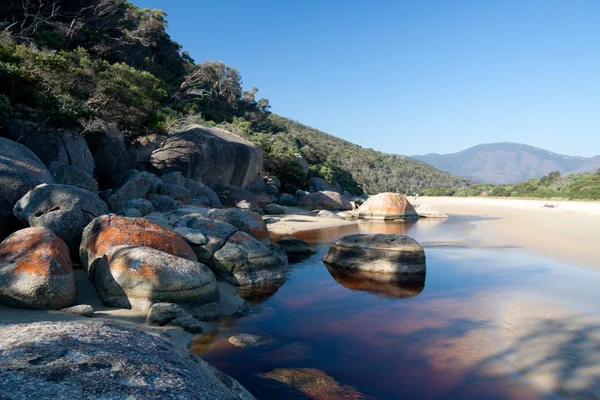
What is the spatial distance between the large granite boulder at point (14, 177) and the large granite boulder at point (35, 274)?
6.31ft

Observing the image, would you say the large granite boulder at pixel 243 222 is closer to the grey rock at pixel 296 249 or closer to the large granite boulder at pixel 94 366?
the grey rock at pixel 296 249

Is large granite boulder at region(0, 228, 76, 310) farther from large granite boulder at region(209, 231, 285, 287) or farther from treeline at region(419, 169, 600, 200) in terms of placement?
treeline at region(419, 169, 600, 200)

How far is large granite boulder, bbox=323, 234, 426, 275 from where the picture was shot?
9.95 m

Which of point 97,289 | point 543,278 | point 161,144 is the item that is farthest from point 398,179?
point 97,289

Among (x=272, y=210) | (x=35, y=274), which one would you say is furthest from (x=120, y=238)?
(x=272, y=210)

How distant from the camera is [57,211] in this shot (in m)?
7.21

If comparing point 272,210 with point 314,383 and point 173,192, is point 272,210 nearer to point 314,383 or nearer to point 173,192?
point 173,192

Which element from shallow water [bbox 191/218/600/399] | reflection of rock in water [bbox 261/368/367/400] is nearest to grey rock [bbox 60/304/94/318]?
shallow water [bbox 191/218/600/399]

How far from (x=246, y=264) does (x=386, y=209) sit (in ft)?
58.0

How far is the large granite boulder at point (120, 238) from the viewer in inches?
258

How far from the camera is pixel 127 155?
1596 centimetres

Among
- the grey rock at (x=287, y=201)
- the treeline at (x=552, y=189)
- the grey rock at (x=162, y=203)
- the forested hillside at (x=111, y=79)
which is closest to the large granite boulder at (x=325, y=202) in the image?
the grey rock at (x=287, y=201)

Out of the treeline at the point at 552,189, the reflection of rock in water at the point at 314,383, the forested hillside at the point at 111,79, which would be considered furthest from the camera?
the treeline at the point at 552,189

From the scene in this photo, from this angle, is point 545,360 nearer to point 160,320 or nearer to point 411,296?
point 411,296
